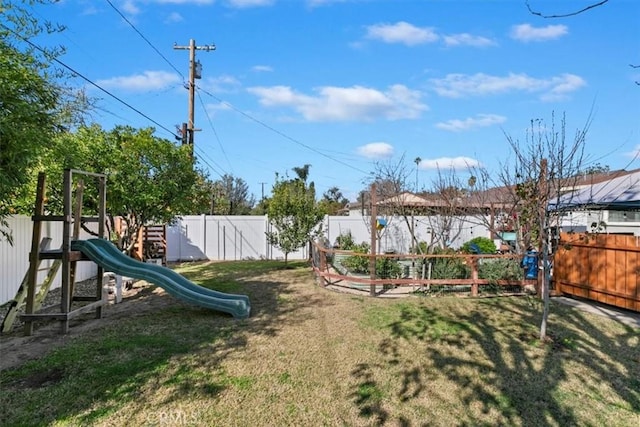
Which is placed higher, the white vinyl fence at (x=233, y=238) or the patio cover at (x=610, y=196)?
the patio cover at (x=610, y=196)

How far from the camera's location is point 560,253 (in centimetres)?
793

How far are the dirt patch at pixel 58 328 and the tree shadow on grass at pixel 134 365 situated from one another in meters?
0.16

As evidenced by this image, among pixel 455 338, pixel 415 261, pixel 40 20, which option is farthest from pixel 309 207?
pixel 40 20

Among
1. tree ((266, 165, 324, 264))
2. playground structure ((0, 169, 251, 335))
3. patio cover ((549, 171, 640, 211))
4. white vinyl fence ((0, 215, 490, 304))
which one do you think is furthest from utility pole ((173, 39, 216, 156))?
patio cover ((549, 171, 640, 211))

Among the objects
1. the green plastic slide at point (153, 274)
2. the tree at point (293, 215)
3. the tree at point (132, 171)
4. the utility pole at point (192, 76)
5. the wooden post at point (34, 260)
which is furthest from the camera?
the utility pole at point (192, 76)

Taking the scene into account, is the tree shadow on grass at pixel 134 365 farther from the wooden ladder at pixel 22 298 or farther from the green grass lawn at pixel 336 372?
the wooden ladder at pixel 22 298

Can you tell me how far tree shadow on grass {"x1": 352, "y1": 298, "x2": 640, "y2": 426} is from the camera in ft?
10.9

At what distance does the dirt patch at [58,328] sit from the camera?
4.48 meters

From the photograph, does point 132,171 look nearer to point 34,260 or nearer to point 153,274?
point 153,274

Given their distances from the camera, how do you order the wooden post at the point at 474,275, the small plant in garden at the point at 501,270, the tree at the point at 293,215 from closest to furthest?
1. the wooden post at the point at 474,275
2. the small plant in garden at the point at 501,270
3. the tree at the point at 293,215

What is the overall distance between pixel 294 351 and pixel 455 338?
201cm

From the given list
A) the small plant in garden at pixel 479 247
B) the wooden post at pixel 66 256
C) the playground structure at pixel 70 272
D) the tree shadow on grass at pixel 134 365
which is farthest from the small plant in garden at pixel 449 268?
the wooden post at pixel 66 256

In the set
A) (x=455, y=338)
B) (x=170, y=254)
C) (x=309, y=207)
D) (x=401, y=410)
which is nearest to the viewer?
(x=401, y=410)

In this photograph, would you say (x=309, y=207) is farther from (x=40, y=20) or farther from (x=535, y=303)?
(x=40, y=20)
